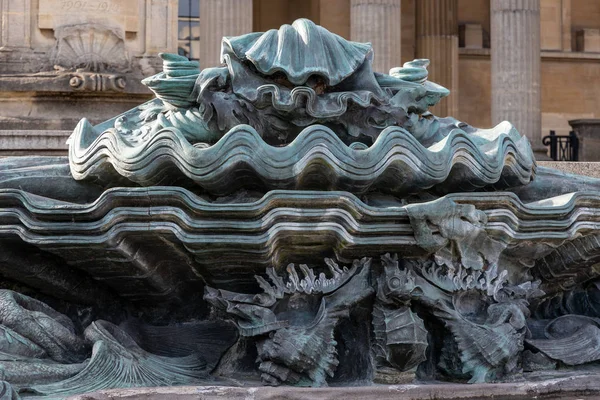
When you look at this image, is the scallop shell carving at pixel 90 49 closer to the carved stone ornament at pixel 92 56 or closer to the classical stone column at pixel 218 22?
the carved stone ornament at pixel 92 56

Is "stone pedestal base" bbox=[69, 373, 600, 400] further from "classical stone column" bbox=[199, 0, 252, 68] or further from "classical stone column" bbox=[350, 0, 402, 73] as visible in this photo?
"classical stone column" bbox=[350, 0, 402, 73]

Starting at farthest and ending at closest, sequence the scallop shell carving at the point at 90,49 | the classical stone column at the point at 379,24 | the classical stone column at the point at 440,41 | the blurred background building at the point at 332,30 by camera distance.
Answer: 1. the classical stone column at the point at 440,41
2. the classical stone column at the point at 379,24
3. the scallop shell carving at the point at 90,49
4. the blurred background building at the point at 332,30

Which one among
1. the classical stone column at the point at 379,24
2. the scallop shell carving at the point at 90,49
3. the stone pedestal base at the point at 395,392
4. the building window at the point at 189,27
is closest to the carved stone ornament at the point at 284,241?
the stone pedestal base at the point at 395,392

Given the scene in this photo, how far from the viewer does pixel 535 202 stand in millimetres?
8242

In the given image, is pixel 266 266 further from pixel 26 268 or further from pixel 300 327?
pixel 26 268

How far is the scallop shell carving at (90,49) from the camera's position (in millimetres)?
13648

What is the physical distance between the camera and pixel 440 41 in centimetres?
4747

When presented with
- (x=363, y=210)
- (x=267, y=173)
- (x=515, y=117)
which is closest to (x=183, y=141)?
(x=267, y=173)

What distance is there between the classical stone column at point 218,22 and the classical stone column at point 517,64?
6968mm

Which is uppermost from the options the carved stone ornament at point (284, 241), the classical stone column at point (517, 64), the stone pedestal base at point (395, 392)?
the classical stone column at point (517, 64)

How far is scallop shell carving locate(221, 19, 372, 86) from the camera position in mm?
8008

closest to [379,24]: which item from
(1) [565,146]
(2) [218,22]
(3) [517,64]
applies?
(3) [517,64]

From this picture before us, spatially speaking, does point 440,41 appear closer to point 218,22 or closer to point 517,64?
point 517,64

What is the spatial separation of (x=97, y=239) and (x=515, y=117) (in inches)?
1212
